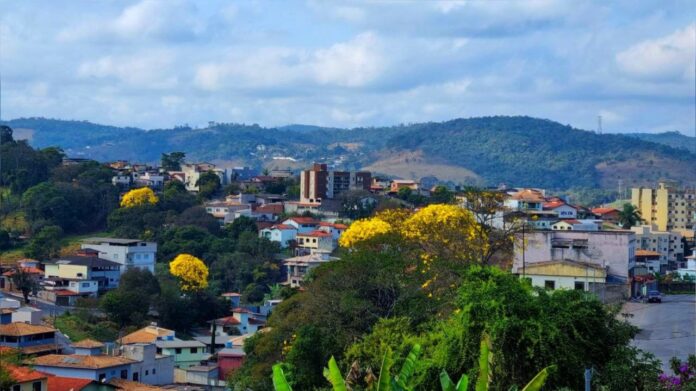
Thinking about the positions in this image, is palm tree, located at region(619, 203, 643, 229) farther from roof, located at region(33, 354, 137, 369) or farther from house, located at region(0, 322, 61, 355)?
roof, located at region(33, 354, 137, 369)

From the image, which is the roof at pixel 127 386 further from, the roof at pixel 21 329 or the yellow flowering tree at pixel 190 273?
the yellow flowering tree at pixel 190 273

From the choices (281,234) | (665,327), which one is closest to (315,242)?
(281,234)

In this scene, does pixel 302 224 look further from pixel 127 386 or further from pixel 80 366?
pixel 127 386

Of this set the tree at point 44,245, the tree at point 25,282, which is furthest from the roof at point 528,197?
the tree at point 25,282

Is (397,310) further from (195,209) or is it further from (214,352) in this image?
(195,209)

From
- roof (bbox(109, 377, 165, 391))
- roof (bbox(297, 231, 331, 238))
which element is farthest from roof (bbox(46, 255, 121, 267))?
roof (bbox(109, 377, 165, 391))
